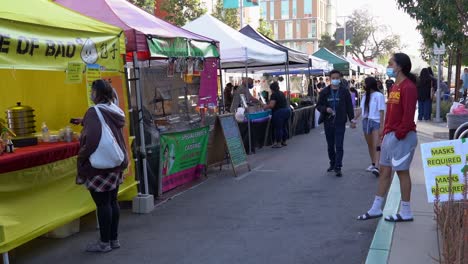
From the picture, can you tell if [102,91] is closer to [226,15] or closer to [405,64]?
[405,64]

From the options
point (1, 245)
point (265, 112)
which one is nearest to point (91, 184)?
point (1, 245)

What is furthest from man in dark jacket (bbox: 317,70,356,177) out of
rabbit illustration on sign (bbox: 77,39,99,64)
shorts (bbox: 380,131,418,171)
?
rabbit illustration on sign (bbox: 77,39,99,64)

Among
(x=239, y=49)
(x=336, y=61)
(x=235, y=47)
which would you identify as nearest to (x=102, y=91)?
(x=239, y=49)

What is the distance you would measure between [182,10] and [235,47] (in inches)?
760

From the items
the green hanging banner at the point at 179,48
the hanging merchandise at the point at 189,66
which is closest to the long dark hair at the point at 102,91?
the green hanging banner at the point at 179,48

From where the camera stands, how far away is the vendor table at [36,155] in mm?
4590

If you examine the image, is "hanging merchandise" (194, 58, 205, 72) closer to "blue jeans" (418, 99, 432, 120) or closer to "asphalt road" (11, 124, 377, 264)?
"asphalt road" (11, 124, 377, 264)

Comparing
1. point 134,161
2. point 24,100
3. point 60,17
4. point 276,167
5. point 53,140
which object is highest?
point 60,17

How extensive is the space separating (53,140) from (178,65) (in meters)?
3.29

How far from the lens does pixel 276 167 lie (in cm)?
1034

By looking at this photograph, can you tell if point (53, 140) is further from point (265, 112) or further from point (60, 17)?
point (265, 112)

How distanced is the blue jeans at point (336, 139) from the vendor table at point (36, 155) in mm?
4812

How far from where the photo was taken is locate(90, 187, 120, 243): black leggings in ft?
16.7

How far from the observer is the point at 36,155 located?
16.3 ft
